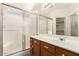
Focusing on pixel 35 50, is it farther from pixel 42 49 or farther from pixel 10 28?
pixel 10 28

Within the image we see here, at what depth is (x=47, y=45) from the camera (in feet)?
5.73

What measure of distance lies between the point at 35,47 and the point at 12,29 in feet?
1.44

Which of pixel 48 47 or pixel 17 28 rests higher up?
pixel 17 28

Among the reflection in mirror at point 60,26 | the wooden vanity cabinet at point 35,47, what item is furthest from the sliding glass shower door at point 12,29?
the reflection in mirror at point 60,26

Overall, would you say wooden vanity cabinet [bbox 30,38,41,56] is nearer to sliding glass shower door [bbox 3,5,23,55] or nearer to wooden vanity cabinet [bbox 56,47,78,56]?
sliding glass shower door [bbox 3,5,23,55]

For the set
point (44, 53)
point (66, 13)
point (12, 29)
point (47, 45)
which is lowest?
point (44, 53)

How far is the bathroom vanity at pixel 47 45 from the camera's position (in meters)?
1.59

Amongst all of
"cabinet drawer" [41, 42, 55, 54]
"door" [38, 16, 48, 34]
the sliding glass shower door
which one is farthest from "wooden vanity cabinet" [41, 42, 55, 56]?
the sliding glass shower door

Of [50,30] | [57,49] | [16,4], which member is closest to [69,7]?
[50,30]

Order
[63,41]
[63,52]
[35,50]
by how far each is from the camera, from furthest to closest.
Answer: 1. [35,50]
2. [63,41]
3. [63,52]

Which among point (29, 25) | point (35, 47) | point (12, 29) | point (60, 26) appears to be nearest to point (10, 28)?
point (12, 29)

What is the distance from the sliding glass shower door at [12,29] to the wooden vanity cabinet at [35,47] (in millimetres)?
190

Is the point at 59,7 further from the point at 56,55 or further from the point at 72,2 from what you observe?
the point at 56,55

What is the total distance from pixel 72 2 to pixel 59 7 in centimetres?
20
